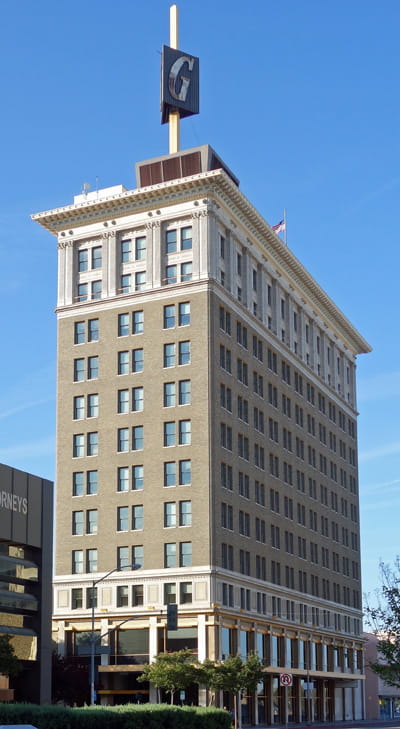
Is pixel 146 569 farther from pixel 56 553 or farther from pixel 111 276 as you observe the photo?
pixel 111 276

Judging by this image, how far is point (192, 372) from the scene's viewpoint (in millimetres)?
92562

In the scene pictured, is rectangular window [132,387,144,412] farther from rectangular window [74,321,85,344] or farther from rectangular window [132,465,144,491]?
rectangular window [74,321,85,344]

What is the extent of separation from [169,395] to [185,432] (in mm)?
3614

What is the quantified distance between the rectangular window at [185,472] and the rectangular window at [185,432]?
168 cm

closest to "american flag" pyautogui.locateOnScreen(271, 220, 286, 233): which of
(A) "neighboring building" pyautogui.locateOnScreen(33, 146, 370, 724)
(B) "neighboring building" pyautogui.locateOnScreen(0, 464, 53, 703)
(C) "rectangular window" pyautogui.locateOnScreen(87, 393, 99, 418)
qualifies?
(A) "neighboring building" pyautogui.locateOnScreen(33, 146, 370, 724)

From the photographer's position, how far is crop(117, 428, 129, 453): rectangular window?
9444 centimetres

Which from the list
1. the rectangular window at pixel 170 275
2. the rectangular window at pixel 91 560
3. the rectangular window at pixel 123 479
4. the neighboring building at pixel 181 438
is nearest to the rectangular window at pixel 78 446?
the neighboring building at pixel 181 438

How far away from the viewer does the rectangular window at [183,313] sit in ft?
309

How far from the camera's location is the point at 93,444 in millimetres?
96125

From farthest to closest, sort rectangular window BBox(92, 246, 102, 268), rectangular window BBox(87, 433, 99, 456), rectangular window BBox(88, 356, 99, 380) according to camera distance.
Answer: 1. rectangular window BBox(92, 246, 102, 268)
2. rectangular window BBox(88, 356, 99, 380)
3. rectangular window BBox(87, 433, 99, 456)

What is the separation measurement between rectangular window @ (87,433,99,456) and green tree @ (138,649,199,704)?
1981cm

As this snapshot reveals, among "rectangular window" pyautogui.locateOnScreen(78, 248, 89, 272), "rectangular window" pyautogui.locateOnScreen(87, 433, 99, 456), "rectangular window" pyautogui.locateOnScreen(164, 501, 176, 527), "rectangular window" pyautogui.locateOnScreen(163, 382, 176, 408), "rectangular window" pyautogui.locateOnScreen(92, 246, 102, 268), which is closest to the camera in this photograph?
"rectangular window" pyautogui.locateOnScreen(164, 501, 176, 527)

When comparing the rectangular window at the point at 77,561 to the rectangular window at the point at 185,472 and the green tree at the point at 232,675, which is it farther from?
the green tree at the point at 232,675

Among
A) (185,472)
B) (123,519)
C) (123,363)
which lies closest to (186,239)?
(123,363)
